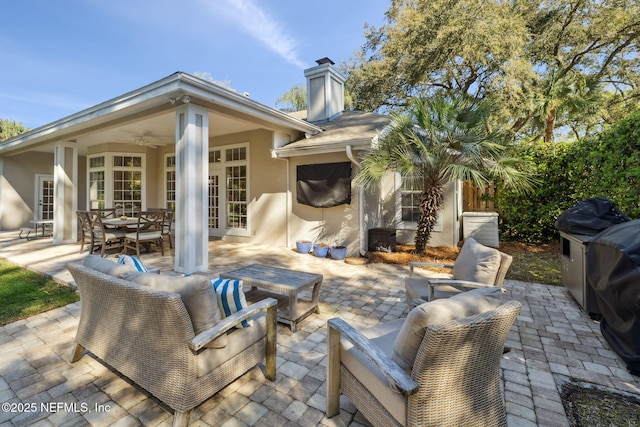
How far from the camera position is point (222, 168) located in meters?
8.83

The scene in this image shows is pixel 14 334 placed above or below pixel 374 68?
→ below

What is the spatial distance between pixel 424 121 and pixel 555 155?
4.14 metres

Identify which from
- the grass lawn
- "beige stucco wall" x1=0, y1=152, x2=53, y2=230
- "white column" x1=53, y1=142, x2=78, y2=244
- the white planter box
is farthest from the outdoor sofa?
"beige stucco wall" x1=0, y1=152, x2=53, y2=230

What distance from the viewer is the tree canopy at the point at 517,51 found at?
9.49 meters

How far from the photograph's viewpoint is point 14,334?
3.01 metres

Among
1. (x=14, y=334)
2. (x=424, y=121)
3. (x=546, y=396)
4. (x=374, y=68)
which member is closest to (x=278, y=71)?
(x=374, y=68)

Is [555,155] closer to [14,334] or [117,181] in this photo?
[14,334]

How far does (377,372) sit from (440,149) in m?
5.06

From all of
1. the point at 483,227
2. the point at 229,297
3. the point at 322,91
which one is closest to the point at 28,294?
the point at 229,297

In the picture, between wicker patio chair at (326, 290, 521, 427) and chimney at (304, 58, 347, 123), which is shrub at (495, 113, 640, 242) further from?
chimney at (304, 58, 347, 123)

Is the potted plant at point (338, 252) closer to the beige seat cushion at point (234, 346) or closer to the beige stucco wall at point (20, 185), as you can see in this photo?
the beige seat cushion at point (234, 346)

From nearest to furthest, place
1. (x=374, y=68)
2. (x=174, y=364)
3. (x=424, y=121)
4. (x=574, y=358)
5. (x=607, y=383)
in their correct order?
(x=174, y=364), (x=607, y=383), (x=574, y=358), (x=424, y=121), (x=374, y=68)

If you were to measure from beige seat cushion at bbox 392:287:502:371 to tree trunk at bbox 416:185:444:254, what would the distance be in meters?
4.75

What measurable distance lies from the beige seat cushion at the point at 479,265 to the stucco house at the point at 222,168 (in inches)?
145
